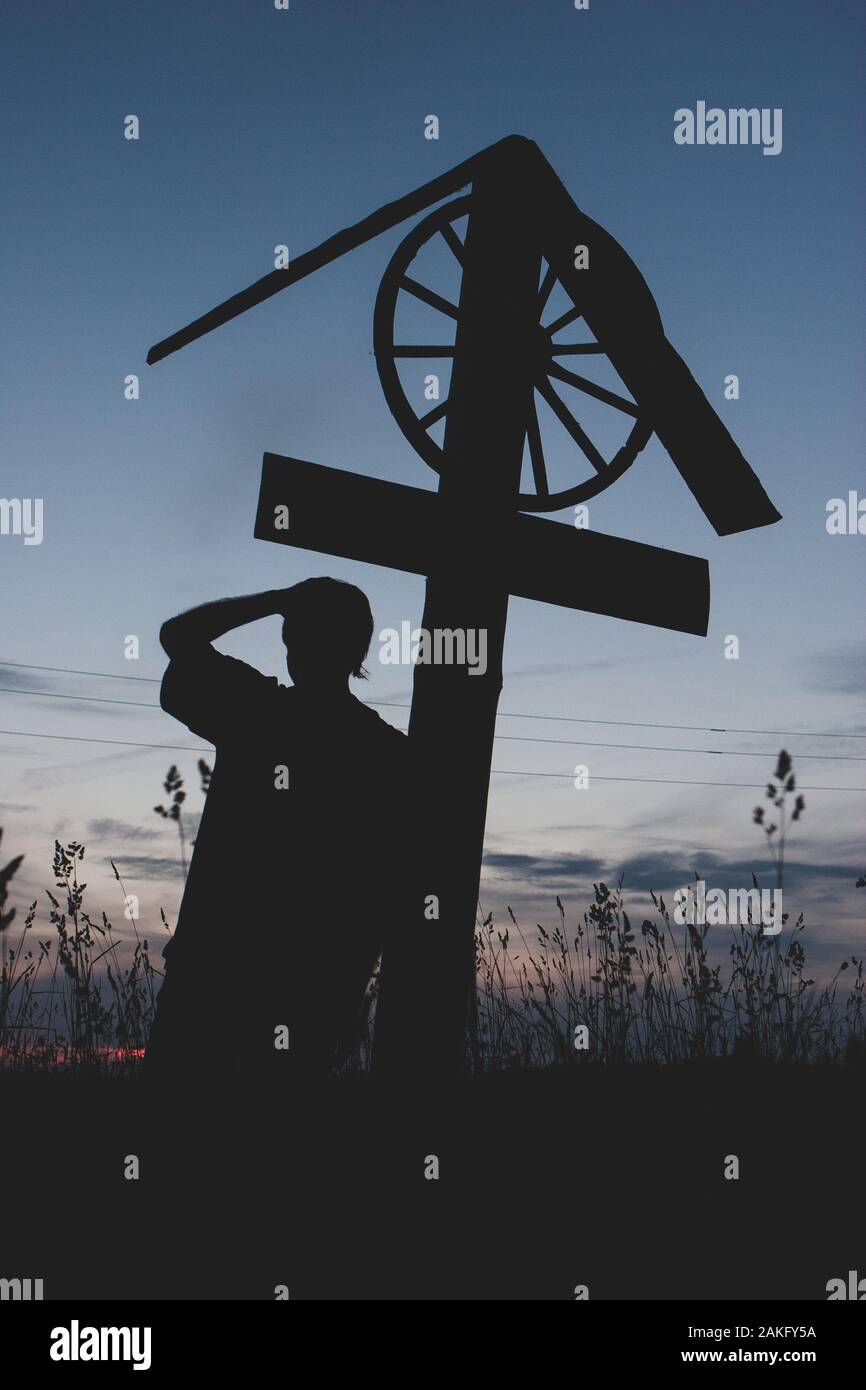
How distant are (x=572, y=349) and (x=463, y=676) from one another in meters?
1.91

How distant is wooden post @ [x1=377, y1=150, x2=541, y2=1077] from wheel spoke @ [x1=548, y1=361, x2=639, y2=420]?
3.15 feet

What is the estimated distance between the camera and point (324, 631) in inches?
119

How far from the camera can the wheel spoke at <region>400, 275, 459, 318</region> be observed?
14.8ft

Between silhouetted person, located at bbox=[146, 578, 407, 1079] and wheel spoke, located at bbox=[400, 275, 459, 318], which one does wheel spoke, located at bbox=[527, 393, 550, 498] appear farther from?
silhouetted person, located at bbox=[146, 578, 407, 1079]

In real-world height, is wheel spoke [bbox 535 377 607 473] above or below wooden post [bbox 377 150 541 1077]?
above

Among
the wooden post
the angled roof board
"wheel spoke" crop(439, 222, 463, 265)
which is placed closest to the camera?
the wooden post

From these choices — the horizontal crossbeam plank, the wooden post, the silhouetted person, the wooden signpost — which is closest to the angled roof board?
the wooden signpost

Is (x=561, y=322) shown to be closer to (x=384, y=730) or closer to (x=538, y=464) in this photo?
(x=538, y=464)

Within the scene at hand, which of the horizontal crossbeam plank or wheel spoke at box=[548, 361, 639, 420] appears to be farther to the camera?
wheel spoke at box=[548, 361, 639, 420]

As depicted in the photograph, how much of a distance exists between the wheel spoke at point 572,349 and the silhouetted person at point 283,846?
183 cm

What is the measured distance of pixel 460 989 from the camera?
3039mm

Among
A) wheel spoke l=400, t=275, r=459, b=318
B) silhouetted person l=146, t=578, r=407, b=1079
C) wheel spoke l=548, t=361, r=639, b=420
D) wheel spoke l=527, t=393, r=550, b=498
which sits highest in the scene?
wheel spoke l=400, t=275, r=459, b=318

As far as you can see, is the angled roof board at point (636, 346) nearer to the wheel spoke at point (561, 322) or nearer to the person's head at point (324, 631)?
the wheel spoke at point (561, 322)
